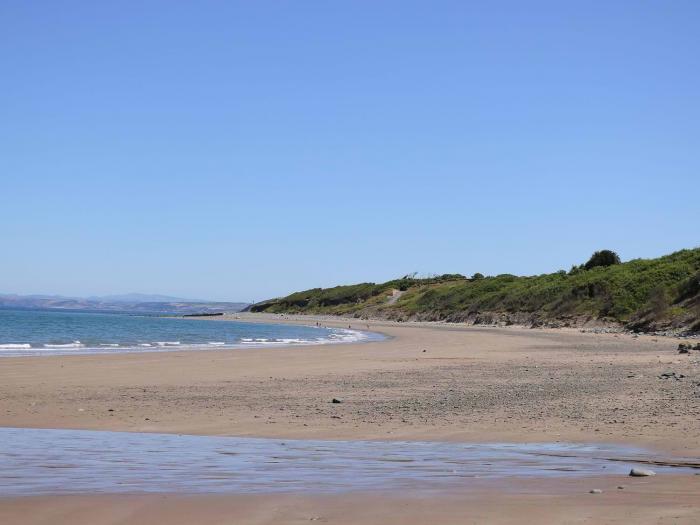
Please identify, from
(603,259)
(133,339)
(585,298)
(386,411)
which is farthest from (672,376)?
(603,259)

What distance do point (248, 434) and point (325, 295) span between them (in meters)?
146

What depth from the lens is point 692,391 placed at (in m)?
14.6

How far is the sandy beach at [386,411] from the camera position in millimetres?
5910

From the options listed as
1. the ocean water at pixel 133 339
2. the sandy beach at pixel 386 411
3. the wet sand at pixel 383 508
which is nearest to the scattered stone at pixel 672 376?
the sandy beach at pixel 386 411

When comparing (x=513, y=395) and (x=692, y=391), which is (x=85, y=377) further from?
(x=692, y=391)

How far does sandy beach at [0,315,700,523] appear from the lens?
5.91 metres

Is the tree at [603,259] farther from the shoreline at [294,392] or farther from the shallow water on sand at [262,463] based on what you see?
the shallow water on sand at [262,463]

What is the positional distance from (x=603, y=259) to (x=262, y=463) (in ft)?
255

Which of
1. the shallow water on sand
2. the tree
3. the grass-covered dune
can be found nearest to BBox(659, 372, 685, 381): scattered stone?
the shallow water on sand

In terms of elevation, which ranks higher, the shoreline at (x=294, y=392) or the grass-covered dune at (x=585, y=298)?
the grass-covered dune at (x=585, y=298)

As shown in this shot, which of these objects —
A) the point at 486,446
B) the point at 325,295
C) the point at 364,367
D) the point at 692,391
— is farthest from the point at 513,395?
the point at 325,295

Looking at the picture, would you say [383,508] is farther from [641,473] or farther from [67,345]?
[67,345]

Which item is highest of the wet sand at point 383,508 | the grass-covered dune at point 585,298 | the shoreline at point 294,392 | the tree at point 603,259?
the tree at point 603,259

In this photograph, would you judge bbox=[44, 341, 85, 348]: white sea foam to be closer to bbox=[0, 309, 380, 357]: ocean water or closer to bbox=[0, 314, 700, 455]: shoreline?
bbox=[0, 309, 380, 357]: ocean water
